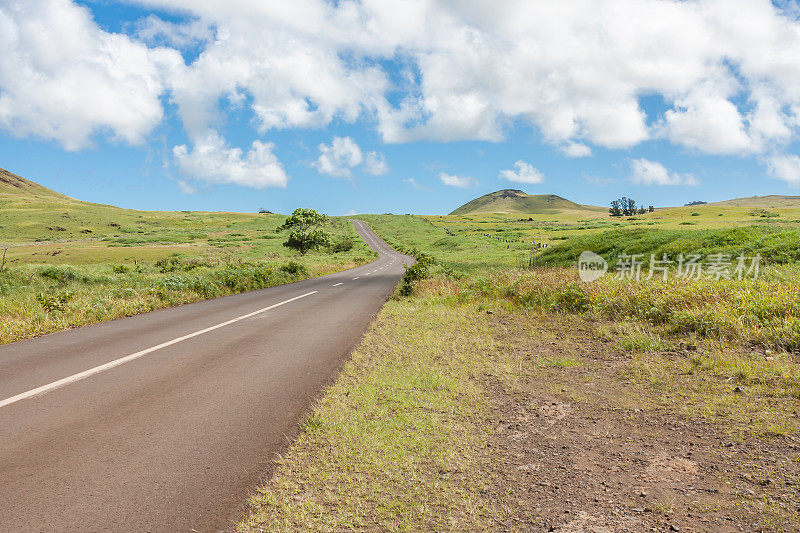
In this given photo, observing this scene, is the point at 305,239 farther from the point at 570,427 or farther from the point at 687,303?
the point at 570,427

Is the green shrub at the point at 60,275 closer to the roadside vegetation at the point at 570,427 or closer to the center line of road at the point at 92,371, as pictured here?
the center line of road at the point at 92,371

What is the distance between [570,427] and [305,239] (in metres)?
64.8

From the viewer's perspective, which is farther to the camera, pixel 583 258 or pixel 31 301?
pixel 583 258

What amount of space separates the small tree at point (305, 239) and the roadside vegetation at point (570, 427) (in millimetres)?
58560

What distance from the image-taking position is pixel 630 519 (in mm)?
3326

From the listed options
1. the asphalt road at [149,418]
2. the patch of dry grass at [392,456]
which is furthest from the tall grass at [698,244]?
the asphalt road at [149,418]

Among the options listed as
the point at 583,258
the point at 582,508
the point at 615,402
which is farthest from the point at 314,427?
the point at 583,258

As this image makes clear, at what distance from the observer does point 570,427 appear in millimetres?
5082

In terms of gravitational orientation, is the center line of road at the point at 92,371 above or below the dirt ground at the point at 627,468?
below

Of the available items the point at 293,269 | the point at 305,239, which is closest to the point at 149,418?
the point at 293,269

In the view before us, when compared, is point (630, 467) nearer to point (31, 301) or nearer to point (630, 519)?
point (630, 519)

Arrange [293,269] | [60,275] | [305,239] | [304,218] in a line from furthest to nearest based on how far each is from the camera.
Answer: [304,218] < [305,239] < [293,269] < [60,275]

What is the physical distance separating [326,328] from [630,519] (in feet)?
28.7

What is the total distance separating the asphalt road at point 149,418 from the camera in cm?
350
